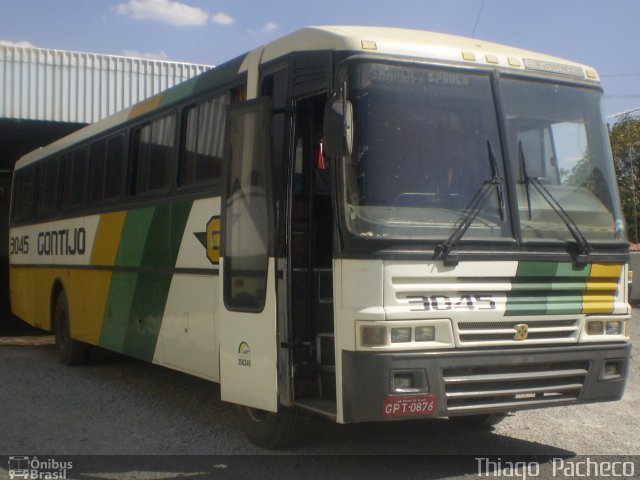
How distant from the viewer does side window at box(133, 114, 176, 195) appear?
8664 millimetres

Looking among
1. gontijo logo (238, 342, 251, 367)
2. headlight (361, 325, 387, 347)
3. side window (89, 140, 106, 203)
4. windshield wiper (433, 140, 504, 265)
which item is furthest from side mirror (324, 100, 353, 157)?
side window (89, 140, 106, 203)

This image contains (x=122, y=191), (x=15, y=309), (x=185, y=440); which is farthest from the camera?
(x=15, y=309)

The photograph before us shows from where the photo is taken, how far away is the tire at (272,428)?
6.85m

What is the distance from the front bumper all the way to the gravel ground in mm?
769

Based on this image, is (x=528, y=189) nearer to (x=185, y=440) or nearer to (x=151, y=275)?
(x=185, y=440)

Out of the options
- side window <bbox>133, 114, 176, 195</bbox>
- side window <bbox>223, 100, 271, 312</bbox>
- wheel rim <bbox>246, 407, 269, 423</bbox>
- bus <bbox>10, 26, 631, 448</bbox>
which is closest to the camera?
A: bus <bbox>10, 26, 631, 448</bbox>

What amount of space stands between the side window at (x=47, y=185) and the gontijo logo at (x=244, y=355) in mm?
6872

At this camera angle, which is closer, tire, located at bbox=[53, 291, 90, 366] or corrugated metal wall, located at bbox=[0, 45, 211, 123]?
tire, located at bbox=[53, 291, 90, 366]

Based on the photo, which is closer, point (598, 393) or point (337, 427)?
point (598, 393)

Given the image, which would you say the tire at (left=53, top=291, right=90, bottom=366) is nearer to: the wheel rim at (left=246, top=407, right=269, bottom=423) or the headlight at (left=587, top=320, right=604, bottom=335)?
the wheel rim at (left=246, top=407, right=269, bottom=423)

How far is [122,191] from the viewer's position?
996 centimetres

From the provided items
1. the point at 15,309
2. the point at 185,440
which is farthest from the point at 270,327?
the point at 15,309

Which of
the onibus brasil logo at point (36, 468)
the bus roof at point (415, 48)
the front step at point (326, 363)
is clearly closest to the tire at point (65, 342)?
the onibus brasil logo at point (36, 468)

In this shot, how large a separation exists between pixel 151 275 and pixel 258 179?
2.73 metres
